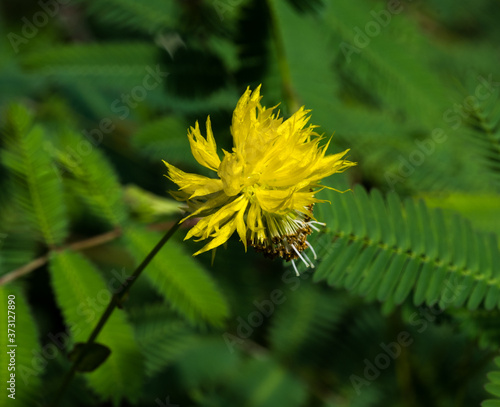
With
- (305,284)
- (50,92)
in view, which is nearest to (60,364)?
(305,284)

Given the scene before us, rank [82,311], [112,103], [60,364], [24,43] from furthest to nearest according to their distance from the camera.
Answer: [24,43], [112,103], [60,364], [82,311]

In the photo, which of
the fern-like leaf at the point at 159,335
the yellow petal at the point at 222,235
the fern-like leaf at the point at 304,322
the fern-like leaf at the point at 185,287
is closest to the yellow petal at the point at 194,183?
the yellow petal at the point at 222,235

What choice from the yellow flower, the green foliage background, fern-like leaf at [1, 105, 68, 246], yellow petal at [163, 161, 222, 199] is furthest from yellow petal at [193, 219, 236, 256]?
fern-like leaf at [1, 105, 68, 246]

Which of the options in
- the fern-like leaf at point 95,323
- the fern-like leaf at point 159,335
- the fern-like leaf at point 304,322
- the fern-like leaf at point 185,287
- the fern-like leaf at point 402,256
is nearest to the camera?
the fern-like leaf at point 402,256

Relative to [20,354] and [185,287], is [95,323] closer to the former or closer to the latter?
[20,354]

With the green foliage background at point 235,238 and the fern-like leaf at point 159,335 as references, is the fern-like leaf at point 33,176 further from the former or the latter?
the fern-like leaf at point 159,335

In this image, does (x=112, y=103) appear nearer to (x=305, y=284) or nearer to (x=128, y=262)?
(x=128, y=262)

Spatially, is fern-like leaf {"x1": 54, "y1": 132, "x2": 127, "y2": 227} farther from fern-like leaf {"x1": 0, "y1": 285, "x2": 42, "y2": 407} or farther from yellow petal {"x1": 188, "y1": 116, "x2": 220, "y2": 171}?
yellow petal {"x1": 188, "y1": 116, "x2": 220, "y2": 171}
